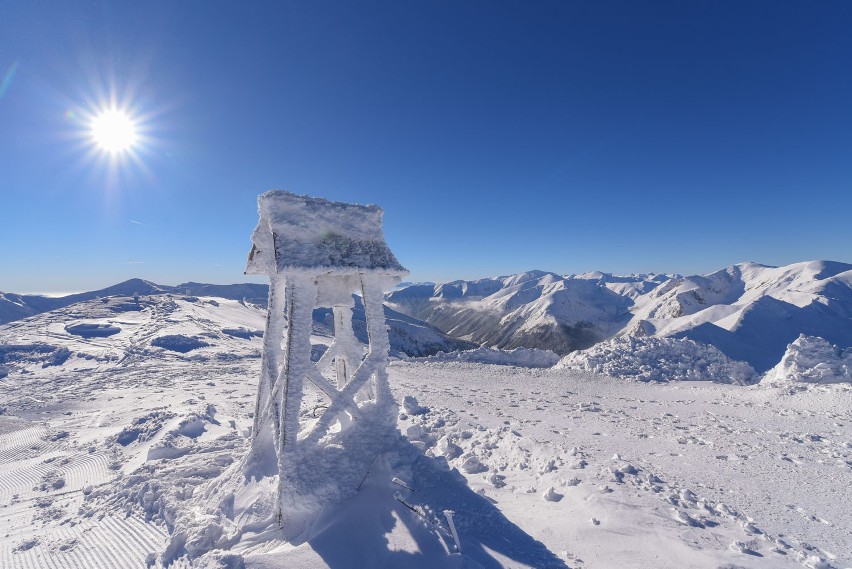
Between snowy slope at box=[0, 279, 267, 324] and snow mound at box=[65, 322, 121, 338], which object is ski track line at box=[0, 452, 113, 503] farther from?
snowy slope at box=[0, 279, 267, 324]

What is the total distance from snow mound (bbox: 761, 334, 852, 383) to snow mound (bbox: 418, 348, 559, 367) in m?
9.89

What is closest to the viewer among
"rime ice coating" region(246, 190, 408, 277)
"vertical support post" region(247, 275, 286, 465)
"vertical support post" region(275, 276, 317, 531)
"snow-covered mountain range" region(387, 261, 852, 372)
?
"vertical support post" region(275, 276, 317, 531)

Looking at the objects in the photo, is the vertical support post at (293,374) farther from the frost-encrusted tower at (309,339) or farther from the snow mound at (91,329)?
the snow mound at (91,329)

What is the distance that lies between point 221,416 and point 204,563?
35.4ft

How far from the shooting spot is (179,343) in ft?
137

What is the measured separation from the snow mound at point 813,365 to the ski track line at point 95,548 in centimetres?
2104

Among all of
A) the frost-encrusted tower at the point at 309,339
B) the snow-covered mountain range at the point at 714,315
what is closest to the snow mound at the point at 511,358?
the snow-covered mountain range at the point at 714,315

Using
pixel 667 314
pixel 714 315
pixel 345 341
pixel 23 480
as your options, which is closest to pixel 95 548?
pixel 345 341

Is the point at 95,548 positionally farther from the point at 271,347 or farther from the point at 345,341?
the point at 345,341

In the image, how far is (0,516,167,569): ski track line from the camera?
7.43m

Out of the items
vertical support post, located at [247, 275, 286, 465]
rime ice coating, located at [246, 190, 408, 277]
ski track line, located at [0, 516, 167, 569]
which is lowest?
ski track line, located at [0, 516, 167, 569]

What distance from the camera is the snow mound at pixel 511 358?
74.4 ft

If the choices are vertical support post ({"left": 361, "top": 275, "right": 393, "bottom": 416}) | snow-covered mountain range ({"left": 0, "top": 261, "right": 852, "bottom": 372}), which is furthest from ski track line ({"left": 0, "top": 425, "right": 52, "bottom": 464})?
snow-covered mountain range ({"left": 0, "top": 261, "right": 852, "bottom": 372})

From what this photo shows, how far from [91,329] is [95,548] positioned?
56.1m
